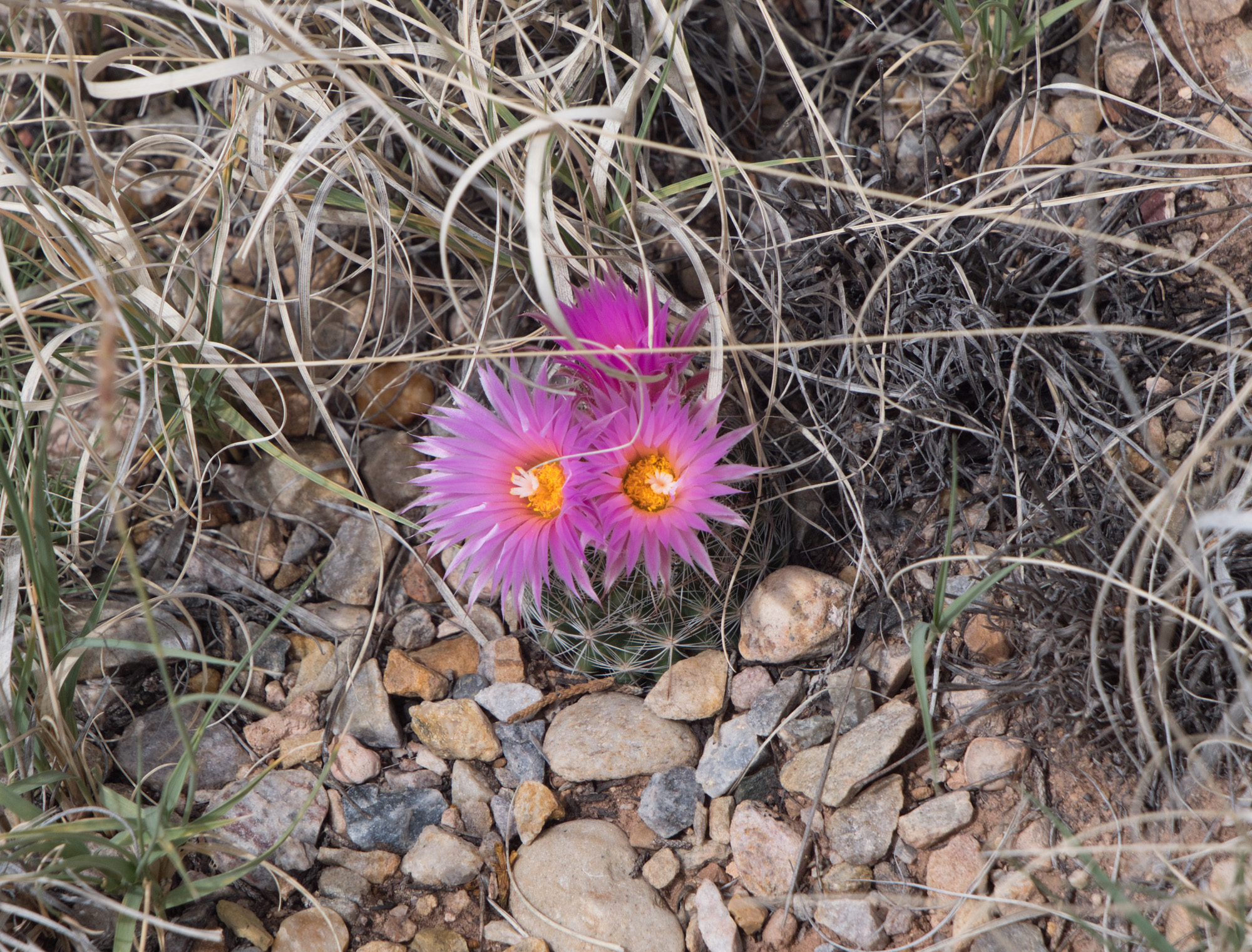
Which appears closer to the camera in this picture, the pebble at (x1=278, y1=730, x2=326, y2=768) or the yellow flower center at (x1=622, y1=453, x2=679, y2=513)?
the yellow flower center at (x1=622, y1=453, x2=679, y2=513)

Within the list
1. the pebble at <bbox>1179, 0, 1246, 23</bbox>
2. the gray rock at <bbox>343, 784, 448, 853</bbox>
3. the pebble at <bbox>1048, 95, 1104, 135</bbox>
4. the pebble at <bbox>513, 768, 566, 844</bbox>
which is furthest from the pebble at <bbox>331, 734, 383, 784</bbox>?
the pebble at <bbox>1179, 0, 1246, 23</bbox>

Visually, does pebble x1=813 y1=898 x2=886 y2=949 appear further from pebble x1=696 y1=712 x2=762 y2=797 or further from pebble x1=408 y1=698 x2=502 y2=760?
pebble x1=408 y1=698 x2=502 y2=760

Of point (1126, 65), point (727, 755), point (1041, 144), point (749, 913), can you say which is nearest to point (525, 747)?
point (727, 755)

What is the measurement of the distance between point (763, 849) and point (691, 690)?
0.86 feet

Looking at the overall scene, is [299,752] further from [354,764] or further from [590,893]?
[590,893]

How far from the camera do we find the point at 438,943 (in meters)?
1.36

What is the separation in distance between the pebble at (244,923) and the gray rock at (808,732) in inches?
32.6

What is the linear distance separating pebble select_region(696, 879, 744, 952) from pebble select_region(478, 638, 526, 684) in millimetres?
458

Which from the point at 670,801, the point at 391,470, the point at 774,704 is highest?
the point at 391,470

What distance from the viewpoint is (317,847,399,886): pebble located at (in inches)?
56.6

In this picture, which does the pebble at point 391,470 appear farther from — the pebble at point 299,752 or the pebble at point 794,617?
the pebble at point 794,617

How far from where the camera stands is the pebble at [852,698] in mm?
1441

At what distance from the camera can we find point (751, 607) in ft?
4.91

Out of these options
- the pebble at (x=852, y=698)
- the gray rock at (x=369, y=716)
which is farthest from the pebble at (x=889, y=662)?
the gray rock at (x=369, y=716)
